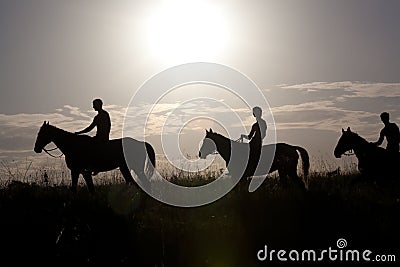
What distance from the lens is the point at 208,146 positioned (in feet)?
53.1

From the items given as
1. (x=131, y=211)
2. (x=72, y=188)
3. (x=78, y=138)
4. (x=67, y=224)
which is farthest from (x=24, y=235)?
(x=78, y=138)

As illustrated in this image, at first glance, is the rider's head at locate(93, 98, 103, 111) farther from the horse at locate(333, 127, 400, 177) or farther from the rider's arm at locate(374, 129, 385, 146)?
the rider's arm at locate(374, 129, 385, 146)

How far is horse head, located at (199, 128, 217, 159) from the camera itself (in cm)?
1609

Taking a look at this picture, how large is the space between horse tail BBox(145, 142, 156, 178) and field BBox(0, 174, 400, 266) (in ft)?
11.3

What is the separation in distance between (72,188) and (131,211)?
10.4 feet

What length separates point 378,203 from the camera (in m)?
11.4

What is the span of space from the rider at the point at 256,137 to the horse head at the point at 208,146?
1.05m

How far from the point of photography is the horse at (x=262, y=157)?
1534cm

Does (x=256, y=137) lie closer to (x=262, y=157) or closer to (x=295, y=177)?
(x=262, y=157)

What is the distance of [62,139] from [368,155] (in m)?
8.40

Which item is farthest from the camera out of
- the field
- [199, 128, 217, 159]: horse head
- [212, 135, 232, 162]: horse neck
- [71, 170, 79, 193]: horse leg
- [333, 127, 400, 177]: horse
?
[199, 128, 217, 159]: horse head

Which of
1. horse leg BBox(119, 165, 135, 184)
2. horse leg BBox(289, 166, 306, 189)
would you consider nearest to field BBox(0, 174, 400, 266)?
horse leg BBox(289, 166, 306, 189)

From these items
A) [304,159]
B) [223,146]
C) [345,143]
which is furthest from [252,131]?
[345,143]

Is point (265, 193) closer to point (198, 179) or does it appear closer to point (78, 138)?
point (198, 179)
